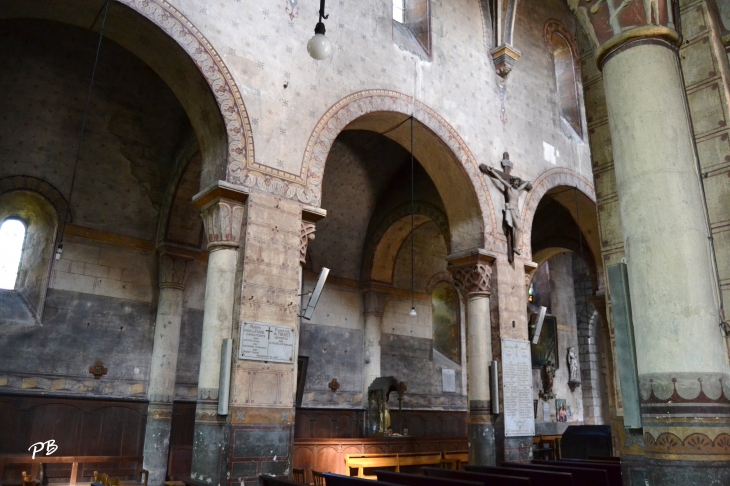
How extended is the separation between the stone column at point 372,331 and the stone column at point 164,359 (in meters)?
5.13

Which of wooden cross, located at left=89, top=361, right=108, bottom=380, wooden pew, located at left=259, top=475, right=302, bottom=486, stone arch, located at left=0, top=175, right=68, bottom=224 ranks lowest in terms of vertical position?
wooden pew, located at left=259, top=475, right=302, bottom=486

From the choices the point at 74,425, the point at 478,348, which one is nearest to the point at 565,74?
the point at 478,348

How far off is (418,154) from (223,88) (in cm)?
516

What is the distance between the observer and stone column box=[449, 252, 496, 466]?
11172 mm

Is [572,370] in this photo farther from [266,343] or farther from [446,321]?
[266,343]

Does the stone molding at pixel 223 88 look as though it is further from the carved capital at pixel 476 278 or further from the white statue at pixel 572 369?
the white statue at pixel 572 369

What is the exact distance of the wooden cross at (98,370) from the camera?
11062 mm

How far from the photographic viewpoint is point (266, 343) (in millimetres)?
8141

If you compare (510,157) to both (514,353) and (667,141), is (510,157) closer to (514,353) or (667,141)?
(514,353)

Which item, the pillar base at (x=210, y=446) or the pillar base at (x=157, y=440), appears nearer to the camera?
the pillar base at (x=210, y=446)

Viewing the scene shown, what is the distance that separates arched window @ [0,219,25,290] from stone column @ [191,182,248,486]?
16.0 feet

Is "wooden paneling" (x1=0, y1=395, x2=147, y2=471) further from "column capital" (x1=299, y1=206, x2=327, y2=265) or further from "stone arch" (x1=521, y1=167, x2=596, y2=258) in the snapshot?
"stone arch" (x1=521, y1=167, x2=596, y2=258)

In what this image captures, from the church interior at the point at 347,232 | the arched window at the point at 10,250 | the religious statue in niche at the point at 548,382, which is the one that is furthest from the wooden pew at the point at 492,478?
the religious statue in niche at the point at 548,382

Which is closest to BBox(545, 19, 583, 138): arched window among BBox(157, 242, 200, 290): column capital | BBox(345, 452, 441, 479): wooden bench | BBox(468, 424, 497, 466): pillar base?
BBox(468, 424, 497, 466): pillar base
